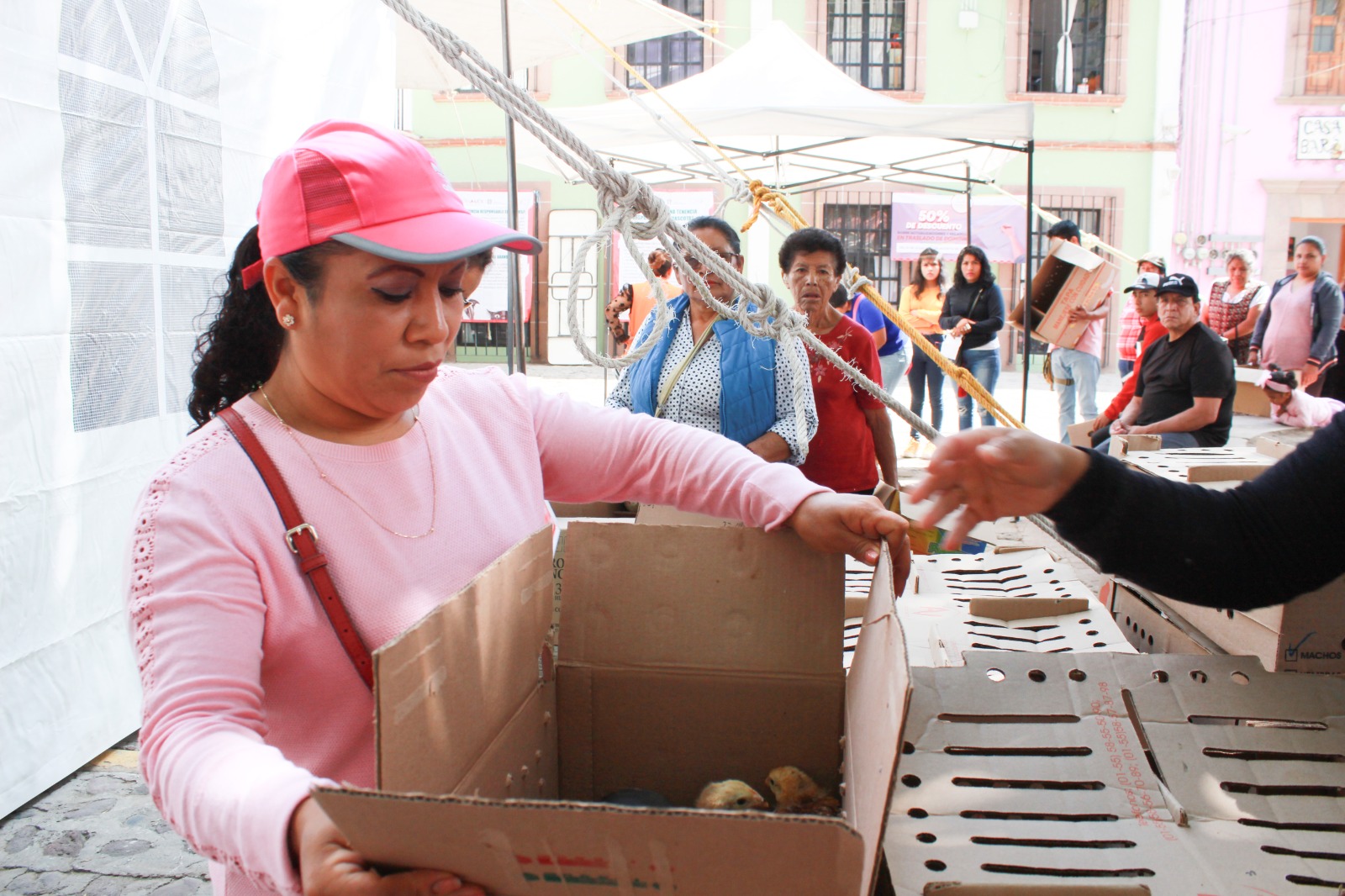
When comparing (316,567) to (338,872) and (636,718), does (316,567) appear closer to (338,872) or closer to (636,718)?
(338,872)

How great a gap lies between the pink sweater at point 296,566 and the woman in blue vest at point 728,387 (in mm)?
1417

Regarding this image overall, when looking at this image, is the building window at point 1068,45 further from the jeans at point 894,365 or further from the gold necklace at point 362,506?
the gold necklace at point 362,506

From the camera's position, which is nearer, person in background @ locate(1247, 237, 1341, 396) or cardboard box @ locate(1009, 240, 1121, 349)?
cardboard box @ locate(1009, 240, 1121, 349)

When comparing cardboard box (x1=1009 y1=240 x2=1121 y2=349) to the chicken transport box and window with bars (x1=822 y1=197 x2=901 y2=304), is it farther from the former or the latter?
→ window with bars (x1=822 y1=197 x2=901 y2=304)

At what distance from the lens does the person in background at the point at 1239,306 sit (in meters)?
8.94

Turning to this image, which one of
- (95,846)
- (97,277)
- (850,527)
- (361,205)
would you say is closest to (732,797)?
(850,527)

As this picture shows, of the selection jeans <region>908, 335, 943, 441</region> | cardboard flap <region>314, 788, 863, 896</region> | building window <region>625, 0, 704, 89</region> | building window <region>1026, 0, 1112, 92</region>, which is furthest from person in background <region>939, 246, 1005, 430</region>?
building window <region>625, 0, 704, 89</region>

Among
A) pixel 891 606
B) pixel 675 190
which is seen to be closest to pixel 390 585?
pixel 891 606

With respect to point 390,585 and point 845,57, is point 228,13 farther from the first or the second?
point 845,57

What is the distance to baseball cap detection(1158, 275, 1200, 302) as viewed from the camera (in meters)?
4.18

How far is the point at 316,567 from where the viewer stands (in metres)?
1.01

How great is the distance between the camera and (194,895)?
2205 mm

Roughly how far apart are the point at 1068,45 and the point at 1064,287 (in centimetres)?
1071

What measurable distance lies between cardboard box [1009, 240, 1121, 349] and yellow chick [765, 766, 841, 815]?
4.89 m
